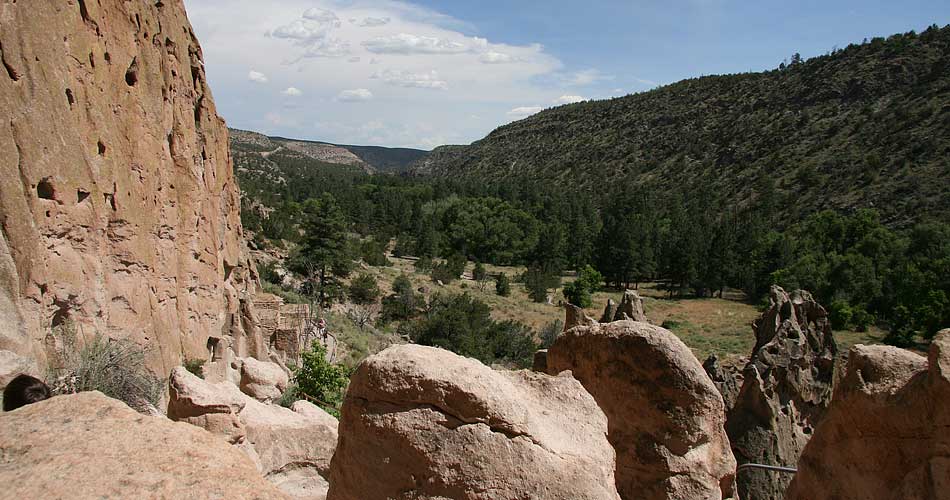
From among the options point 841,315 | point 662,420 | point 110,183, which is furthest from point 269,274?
point 841,315

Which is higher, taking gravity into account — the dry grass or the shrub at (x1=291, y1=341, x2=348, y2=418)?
the shrub at (x1=291, y1=341, x2=348, y2=418)

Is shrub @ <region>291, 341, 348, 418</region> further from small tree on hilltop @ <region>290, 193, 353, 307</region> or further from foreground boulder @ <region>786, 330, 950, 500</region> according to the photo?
small tree on hilltop @ <region>290, 193, 353, 307</region>

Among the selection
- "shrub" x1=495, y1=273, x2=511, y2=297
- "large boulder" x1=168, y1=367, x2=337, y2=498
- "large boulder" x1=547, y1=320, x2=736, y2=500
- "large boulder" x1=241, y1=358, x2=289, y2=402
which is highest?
"large boulder" x1=547, y1=320, x2=736, y2=500

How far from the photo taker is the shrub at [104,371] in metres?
8.43

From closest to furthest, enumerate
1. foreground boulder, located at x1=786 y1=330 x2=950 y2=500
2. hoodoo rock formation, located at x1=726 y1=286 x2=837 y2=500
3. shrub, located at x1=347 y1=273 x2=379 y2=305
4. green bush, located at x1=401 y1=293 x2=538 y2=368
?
1. foreground boulder, located at x1=786 y1=330 x2=950 y2=500
2. hoodoo rock formation, located at x1=726 y1=286 x2=837 y2=500
3. green bush, located at x1=401 y1=293 x2=538 y2=368
4. shrub, located at x1=347 y1=273 x2=379 y2=305

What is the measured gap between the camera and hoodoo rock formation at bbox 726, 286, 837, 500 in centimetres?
885

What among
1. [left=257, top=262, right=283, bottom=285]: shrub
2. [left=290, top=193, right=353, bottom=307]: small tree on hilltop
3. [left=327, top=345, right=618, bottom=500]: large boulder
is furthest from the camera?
[left=290, top=193, right=353, bottom=307]: small tree on hilltop

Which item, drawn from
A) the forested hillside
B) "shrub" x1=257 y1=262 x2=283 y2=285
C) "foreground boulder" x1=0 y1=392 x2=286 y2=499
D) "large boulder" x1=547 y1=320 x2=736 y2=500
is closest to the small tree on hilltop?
"shrub" x1=257 y1=262 x2=283 y2=285

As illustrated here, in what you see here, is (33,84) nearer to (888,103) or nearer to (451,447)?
(451,447)

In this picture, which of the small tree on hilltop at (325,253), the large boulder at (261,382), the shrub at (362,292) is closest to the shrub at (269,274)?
the small tree on hilltop at (325,253)

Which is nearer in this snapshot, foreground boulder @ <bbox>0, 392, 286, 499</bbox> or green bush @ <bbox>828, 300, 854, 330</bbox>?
foreground boulder @ <bbox>0, 392, 286, 499</bbox>

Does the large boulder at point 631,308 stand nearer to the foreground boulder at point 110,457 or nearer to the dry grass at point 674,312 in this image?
the foreground boulder at point 110,457

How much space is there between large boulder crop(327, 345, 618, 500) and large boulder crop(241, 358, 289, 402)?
8.89 m

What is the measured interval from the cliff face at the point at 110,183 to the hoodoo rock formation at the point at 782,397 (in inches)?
372
